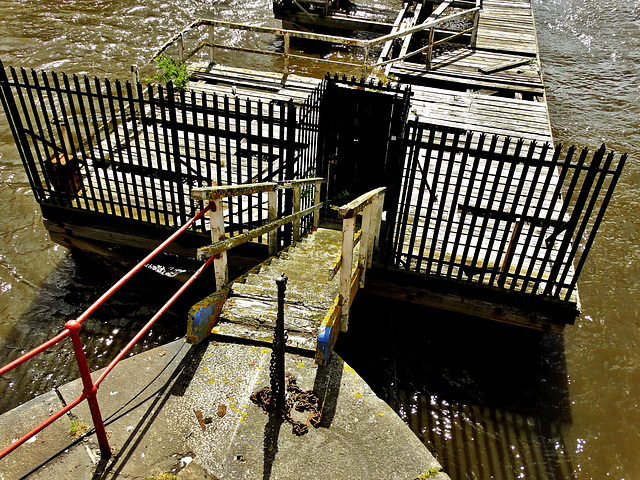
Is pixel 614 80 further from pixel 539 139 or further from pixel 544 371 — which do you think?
pixel 544 371

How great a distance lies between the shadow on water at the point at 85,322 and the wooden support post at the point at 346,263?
3086mm

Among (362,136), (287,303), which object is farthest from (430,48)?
(287,303)

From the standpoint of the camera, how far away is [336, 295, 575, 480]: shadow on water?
5457 mm

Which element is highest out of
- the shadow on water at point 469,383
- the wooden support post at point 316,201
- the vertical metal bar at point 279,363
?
the vertical metal bar at point 279,363

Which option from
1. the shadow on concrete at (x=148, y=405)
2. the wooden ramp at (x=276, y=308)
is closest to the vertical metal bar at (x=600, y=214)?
the wooden ramp at (x=276, y=308)

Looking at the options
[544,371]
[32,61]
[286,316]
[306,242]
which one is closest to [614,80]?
[544,371]

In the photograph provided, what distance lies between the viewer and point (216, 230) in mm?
4527

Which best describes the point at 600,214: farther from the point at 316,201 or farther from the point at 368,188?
the point at 316,201

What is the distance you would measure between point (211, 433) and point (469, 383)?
153 inches

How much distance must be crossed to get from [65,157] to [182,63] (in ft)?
20.1

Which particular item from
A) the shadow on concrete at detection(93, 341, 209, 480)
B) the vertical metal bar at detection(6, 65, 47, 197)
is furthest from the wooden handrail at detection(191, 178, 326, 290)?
the vertical metal bar at detection(6, 65, 47, 197)

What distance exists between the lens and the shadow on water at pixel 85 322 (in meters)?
6.03

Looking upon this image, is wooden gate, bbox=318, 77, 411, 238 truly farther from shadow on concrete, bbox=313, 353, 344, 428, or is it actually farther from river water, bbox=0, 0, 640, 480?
shadow on concrete, bbox=313, 353, 344, 428

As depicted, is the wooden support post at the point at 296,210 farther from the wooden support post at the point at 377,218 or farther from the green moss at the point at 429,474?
the green moss at the point at 429,474
